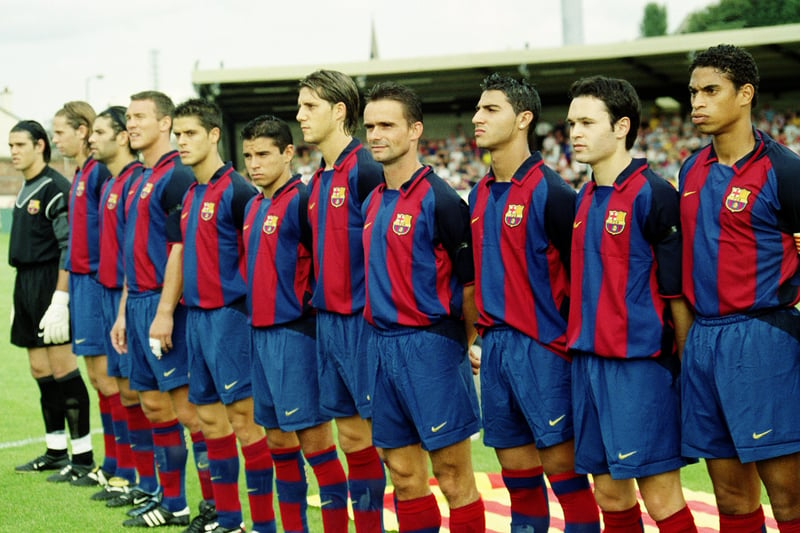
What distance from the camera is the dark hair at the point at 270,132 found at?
5094 millimetres

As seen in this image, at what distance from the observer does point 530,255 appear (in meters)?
4.04

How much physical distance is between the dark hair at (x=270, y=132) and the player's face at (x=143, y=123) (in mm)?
1012

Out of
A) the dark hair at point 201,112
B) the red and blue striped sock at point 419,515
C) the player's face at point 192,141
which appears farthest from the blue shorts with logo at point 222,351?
the red and blue striped sock at point 419,515

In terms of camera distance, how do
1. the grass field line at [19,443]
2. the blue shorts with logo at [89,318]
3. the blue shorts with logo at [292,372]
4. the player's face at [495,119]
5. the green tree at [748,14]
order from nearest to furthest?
the player's face at [495,119], the blue shorts with logo at [292,372], the blue shorts with logo at [89,318], the grass field line at [19,443], the green tree at [748,14]

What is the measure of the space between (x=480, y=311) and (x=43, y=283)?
4183mm

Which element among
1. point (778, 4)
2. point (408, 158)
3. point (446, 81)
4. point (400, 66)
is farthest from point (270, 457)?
point (778, 4)

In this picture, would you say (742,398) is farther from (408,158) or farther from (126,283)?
(126,283)

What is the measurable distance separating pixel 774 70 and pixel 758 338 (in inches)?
852

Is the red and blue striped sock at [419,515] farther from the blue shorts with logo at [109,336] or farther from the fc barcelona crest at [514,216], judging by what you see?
the blue shorts with logo at [109,336]

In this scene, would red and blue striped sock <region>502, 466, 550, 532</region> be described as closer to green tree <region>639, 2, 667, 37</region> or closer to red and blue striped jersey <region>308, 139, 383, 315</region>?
red and blue striped jersey <region>308, 139, 383, 315</region>

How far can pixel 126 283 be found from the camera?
5.97m

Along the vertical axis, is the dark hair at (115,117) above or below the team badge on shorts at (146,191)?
above

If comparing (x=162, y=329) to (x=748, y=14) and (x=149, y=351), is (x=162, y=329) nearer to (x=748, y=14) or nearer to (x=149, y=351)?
(x=149, y=351)

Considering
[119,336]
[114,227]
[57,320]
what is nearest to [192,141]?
[114,227]
